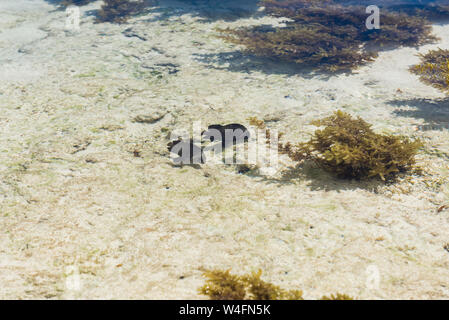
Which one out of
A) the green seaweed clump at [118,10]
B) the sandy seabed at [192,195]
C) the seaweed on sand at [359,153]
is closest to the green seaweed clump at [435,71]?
the sandy seabed at [192,195]

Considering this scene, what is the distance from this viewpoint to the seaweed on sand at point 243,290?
83.9 inches

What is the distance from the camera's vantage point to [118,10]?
11742 mm

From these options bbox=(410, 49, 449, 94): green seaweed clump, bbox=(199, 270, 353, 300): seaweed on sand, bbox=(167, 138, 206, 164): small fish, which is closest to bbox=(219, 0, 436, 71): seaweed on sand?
bbox=(410, 49, 449, 94): green seaweed clump

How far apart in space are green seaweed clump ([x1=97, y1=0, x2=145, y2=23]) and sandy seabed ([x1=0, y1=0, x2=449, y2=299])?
4797 mm

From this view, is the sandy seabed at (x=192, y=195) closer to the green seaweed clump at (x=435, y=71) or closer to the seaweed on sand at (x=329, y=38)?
the green seaweed clump at (x=435, y=71)

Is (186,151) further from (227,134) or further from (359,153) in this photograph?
(359,153)

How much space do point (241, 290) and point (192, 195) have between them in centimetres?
161

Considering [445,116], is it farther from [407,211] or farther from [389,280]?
[389,280]

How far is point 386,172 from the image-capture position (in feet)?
11.6

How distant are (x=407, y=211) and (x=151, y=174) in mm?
2952

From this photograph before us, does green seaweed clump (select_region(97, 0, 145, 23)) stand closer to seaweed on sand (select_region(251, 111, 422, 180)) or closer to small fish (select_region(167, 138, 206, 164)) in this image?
small fish (select_region(167, 138, 206, 164))

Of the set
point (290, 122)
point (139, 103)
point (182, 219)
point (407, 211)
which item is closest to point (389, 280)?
point (407, 211)

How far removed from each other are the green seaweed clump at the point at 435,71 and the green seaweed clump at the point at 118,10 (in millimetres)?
9418

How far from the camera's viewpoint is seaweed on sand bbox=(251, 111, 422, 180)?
11.8 feet
